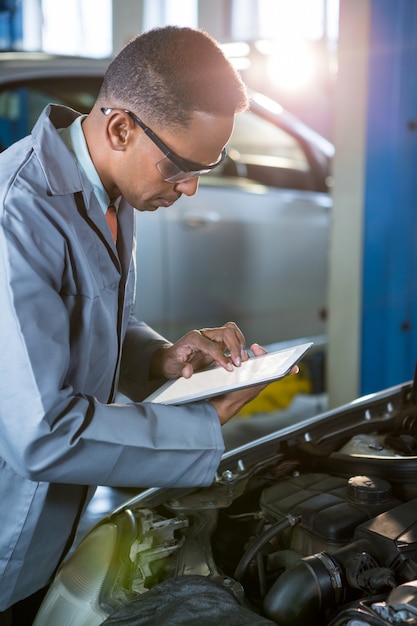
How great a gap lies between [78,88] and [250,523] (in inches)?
95.7

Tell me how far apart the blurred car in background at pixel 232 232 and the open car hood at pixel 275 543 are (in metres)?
1.92

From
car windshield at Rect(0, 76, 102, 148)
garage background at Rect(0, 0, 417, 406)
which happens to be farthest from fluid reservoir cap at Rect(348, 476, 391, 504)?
car windshield at Rect(0, 76, 102, 148)

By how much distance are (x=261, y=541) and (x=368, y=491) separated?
0.25m

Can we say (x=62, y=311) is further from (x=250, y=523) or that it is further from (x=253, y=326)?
(x=253, y=326)

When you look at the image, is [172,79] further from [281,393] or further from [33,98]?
[281,393]

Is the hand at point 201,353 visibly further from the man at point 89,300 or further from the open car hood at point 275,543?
the open car hood at point 275,543

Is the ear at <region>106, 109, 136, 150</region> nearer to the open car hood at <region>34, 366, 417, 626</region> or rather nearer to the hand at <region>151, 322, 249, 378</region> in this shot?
the hand at <region>151, 322, 249, 378</region>

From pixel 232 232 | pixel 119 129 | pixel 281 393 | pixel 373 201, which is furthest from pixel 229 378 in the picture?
pixel 281 393

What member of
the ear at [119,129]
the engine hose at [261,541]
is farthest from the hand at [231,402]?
the ear at [119,129]

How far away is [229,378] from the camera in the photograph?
4.92ft

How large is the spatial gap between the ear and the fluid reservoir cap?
2.74 feet

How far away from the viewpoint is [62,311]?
1.37 m

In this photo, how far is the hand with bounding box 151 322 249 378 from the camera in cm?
164

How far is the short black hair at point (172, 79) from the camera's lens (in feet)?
4.80
